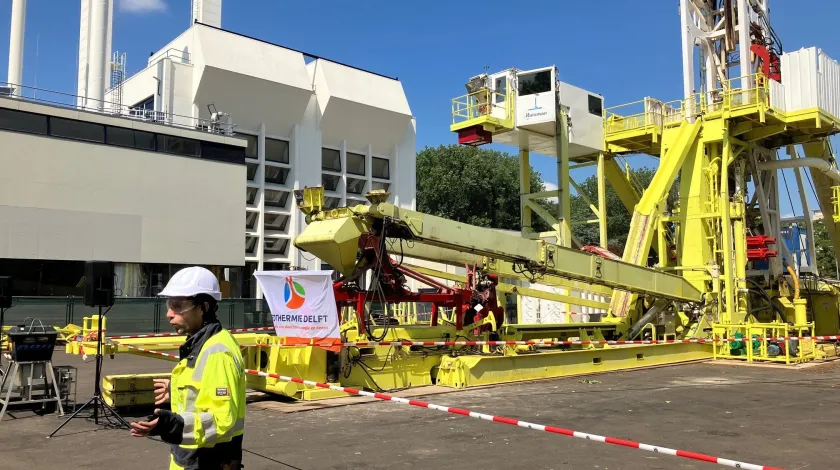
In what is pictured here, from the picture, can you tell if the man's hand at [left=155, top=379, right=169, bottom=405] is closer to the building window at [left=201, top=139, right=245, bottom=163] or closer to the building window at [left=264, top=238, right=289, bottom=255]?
the building window at [left=201, top=139, right=245, bottom=163]

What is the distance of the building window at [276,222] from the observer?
36469mm

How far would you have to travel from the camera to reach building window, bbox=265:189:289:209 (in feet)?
120

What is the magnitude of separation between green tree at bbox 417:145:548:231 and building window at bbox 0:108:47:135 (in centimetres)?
3777

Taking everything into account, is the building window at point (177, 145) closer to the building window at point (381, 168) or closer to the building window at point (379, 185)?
the building window at point (379, 185)

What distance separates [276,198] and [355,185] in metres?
5.15

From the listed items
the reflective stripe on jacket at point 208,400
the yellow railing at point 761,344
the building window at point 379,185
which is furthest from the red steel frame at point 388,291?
the building window at point 379,185

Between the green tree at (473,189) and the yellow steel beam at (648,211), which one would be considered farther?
the green tree at (473,189)

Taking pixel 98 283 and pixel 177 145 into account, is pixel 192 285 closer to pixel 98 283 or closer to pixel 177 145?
pixel 98 283

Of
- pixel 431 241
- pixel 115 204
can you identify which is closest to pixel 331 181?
pixel 115 204

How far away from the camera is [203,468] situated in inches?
135

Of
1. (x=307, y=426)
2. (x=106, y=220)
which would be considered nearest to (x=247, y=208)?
(x=106, y=220)

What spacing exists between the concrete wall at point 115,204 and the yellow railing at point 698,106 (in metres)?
17.4

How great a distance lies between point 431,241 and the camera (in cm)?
1216

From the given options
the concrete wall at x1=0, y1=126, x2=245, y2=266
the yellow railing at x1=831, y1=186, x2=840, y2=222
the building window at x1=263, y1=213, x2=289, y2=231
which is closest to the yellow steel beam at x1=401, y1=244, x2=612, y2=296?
the yellow railing at x1=831, y1=186, x2=840, y2=222
